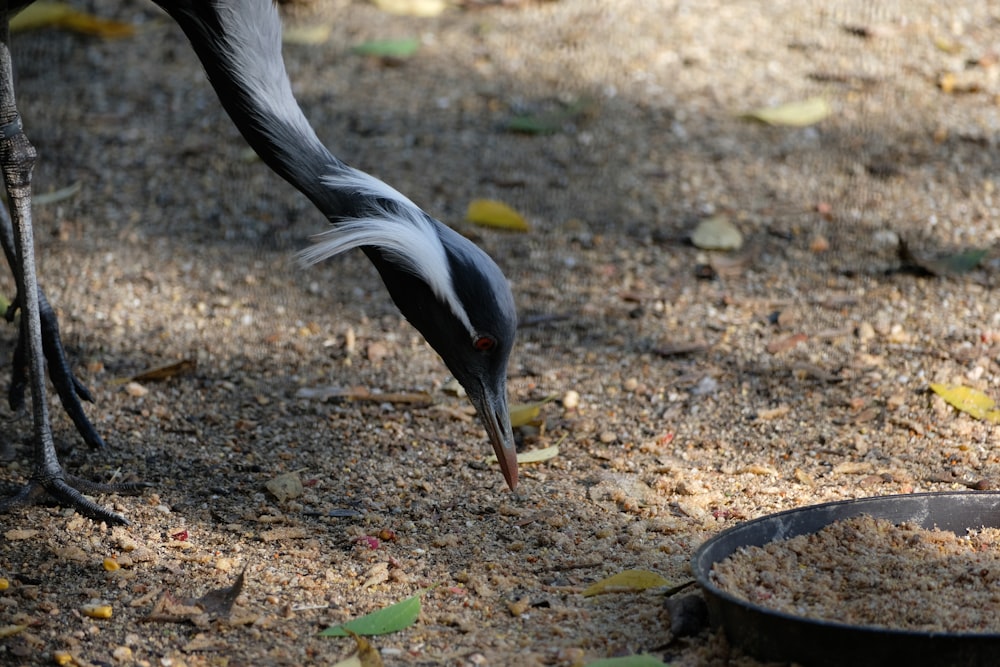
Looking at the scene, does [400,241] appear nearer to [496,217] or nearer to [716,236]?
[496,217]

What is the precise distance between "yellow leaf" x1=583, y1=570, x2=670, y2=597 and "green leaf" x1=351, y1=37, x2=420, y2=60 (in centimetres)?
473

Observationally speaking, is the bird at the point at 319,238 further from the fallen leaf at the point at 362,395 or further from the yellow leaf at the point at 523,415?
the fallen leaf at the point at 362,395

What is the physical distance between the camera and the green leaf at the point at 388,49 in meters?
7.17

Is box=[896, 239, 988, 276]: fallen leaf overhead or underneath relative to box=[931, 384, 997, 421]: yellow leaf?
overhead

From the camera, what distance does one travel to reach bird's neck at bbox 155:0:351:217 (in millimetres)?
3615

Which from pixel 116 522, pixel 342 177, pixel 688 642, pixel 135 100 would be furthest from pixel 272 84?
pixel 135 100

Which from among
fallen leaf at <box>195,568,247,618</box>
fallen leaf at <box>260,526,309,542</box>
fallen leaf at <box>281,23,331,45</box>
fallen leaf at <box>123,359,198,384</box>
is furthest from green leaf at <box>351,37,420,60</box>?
fallen leaf at <box>195,568,247,618</box>

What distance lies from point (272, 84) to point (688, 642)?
6.75ft

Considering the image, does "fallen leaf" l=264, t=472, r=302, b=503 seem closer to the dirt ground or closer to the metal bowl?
the dirt ground

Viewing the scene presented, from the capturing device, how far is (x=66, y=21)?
23.8 ft

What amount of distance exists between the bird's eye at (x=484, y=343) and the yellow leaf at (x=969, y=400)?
168 cm

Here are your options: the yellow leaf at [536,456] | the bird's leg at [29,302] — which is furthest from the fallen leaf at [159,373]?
the yellow leaf at [536,456]

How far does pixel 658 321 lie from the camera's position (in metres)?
4.89

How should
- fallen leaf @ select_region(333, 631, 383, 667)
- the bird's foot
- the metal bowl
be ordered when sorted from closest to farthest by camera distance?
the metal bowl, fallen leaf @ select_region(333, 631, 383, 667), the bird's foot
